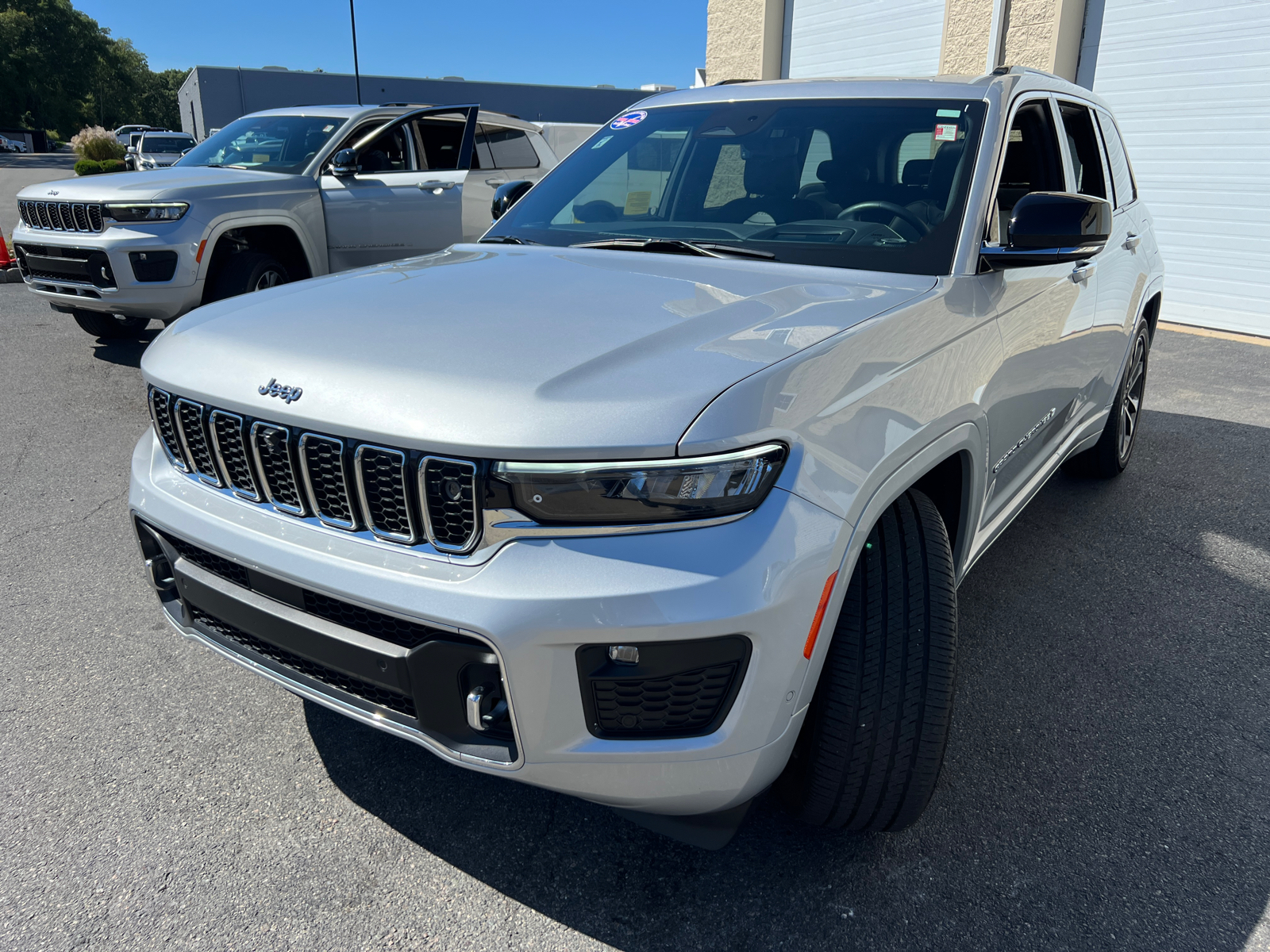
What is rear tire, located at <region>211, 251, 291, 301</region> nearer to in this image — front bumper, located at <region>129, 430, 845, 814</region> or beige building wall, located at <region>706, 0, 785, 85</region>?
front bumper, located at <region>129, 430, 845, 814</region>

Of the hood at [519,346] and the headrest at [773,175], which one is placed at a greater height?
Answer: the headrest at [773,175]

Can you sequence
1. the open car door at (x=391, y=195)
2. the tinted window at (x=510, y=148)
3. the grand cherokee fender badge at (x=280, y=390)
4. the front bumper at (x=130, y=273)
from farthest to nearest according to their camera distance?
the tinted window at (x=510, y=148) < the open car door at (x=391, y=195) < the front bumper at (x=130, y=273) < the grand cherokee fender badge at (x=280, y=390)

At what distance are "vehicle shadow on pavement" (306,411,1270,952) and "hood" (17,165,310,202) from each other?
15.2 ft

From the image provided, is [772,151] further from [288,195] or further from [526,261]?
[288,195]

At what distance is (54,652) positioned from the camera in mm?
2920

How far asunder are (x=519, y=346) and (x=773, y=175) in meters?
1.40

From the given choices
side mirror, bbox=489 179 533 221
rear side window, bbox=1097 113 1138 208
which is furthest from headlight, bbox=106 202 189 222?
rear side window, bbox=1097 113 1138 208

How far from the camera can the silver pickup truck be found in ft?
19.3

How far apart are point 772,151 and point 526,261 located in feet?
3.00

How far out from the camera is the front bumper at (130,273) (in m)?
5.80

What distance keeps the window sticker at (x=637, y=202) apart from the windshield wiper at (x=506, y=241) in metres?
0.32

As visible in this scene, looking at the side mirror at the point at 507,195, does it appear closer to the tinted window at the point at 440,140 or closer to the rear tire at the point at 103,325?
the tinted window at the point at 440,140

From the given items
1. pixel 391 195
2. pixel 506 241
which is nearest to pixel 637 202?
pixel 506 241

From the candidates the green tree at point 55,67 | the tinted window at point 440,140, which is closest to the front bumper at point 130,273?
the tinted window at point 440,140
